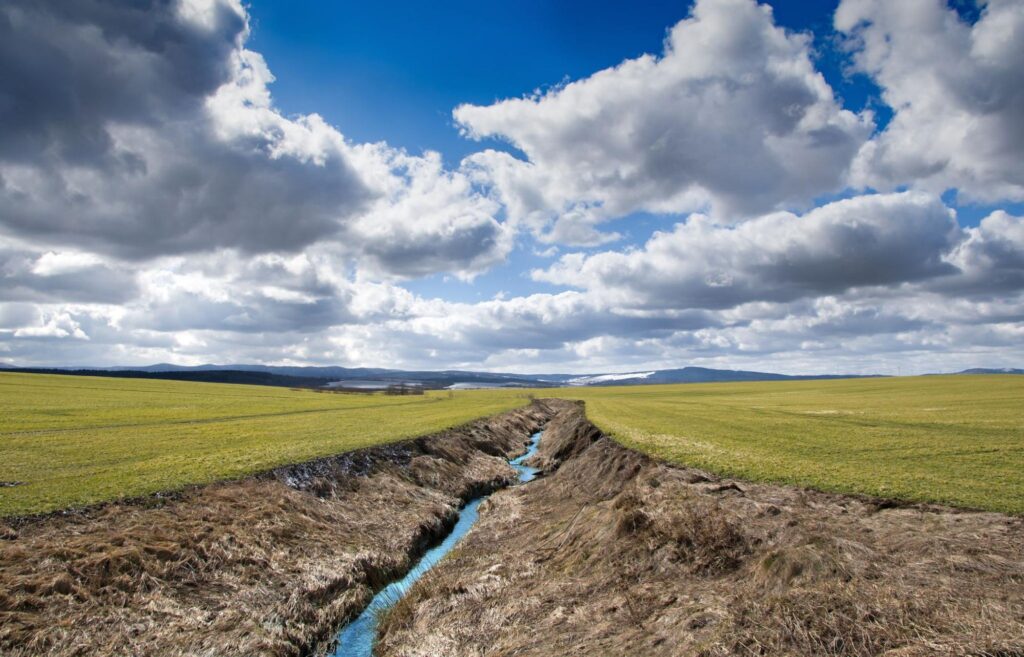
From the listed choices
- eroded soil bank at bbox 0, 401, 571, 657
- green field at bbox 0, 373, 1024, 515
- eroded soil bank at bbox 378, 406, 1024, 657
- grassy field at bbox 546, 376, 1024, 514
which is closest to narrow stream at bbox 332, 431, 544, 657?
eroded soil bank at bbox 0, 401, 571, 657

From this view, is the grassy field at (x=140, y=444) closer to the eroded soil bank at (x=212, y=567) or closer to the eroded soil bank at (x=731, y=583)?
the eroded soil bank at (x=212, y=567)

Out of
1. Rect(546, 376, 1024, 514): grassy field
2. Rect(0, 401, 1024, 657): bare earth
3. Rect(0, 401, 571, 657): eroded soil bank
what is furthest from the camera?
Rect(546, 376, 1024, 514): grassy field

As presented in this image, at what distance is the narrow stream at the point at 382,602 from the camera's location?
15711 mm

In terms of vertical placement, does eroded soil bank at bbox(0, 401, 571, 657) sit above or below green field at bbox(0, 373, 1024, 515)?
below

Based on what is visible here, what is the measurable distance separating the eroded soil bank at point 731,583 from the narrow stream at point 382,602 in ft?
2.84

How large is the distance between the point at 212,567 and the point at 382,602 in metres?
5.99

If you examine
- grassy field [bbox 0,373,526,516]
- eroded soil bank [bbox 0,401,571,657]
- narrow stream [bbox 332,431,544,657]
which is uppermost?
grassy field [bbox 0,373,526,516]

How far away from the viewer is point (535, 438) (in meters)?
70.5

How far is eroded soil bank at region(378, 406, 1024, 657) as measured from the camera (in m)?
9.47

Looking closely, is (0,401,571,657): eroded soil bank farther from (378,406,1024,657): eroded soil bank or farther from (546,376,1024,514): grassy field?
(546,376,1024,514): grassy field

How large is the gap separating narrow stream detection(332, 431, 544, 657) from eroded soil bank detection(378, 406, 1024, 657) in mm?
867

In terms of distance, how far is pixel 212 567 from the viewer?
17.5m

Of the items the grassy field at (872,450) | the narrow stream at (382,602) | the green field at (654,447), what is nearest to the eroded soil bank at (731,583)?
the narrow stream at (382,602)

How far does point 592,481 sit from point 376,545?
13.0 m
